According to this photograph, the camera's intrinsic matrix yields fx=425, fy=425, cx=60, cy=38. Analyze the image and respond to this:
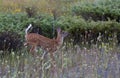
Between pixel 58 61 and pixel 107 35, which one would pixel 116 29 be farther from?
pixel 58 61

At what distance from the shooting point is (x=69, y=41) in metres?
11.0

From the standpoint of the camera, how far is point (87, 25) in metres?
11.6

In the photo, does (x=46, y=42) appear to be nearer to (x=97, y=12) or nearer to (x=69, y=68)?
(x=69, y=68)

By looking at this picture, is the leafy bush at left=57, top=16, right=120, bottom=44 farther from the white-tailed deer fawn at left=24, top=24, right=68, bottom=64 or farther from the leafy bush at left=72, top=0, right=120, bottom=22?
the white-tailed deer fawn at left=24, top=24, right=68, bottom=64

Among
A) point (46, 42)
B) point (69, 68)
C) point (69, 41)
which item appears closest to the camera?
point (69, 68)

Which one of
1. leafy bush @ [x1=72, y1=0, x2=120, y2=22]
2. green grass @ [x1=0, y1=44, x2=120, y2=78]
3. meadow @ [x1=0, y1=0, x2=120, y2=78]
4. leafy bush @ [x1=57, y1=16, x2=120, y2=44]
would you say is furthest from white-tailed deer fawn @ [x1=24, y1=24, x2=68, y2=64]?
leafy bush @ [x1=72, y1=0, x2=120, y2=22]

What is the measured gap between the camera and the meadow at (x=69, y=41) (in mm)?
6773

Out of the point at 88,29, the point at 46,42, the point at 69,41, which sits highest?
the point at 46,42

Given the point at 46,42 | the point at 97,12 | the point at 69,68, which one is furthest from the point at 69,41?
the point at 69,68

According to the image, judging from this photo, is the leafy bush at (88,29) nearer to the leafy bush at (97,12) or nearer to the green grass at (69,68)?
the leafy bush at (97,12)

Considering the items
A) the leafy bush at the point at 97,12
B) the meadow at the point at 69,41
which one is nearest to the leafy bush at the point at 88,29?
the meadow at the point at 69,41

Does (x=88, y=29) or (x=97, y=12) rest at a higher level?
(x=97, y=12)

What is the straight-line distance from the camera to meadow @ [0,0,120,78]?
6.77 m

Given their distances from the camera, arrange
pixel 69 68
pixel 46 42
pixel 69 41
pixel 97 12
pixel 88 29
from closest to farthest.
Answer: pixel 69 68 → pixel 46 42 → pixel 69 41 → pixel 88 29 → pixel 97 12
